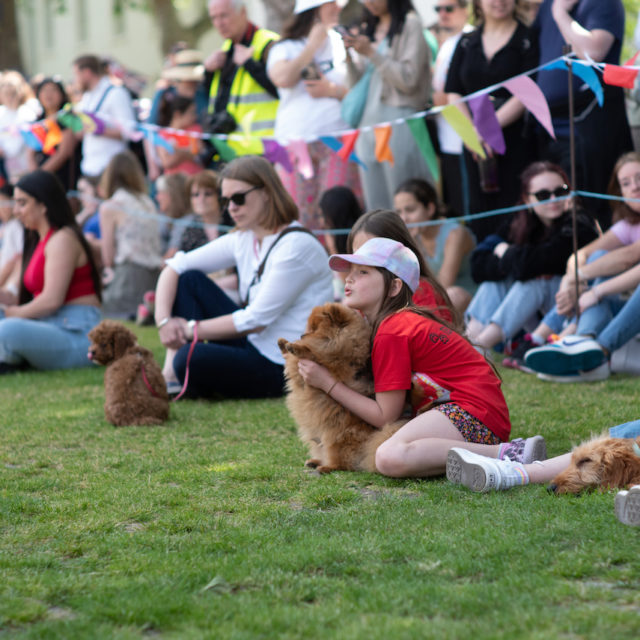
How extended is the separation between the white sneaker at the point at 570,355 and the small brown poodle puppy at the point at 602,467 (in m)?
2.67

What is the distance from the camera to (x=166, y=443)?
516 cm

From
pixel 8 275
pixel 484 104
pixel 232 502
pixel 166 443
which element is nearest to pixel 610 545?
pixel 232 502

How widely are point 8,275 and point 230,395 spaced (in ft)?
14.7

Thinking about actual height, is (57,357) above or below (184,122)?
below

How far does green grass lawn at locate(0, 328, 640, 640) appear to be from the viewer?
2.58 meters

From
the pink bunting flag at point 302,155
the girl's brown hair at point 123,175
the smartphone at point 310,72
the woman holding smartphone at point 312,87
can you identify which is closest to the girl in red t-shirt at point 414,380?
the pink bunting flag at point 302,155

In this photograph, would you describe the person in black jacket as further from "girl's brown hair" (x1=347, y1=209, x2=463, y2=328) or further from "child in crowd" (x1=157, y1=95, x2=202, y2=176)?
"child in crowd" (x1=157, y1=95, x2=202, y2=176)

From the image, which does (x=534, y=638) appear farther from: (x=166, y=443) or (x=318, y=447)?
(x=166, y=443)

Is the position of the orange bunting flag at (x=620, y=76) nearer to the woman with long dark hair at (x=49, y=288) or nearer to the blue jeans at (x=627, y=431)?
the blue jeans at (x=627, y=431)

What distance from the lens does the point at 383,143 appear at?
792 cm

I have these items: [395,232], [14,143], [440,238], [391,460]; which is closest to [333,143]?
[440,238]

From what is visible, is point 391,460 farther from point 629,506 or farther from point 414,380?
point 629,506

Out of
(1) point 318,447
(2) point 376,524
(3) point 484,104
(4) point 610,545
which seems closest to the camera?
(4) point 610,545

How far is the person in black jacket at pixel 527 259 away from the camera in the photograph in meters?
7.07
